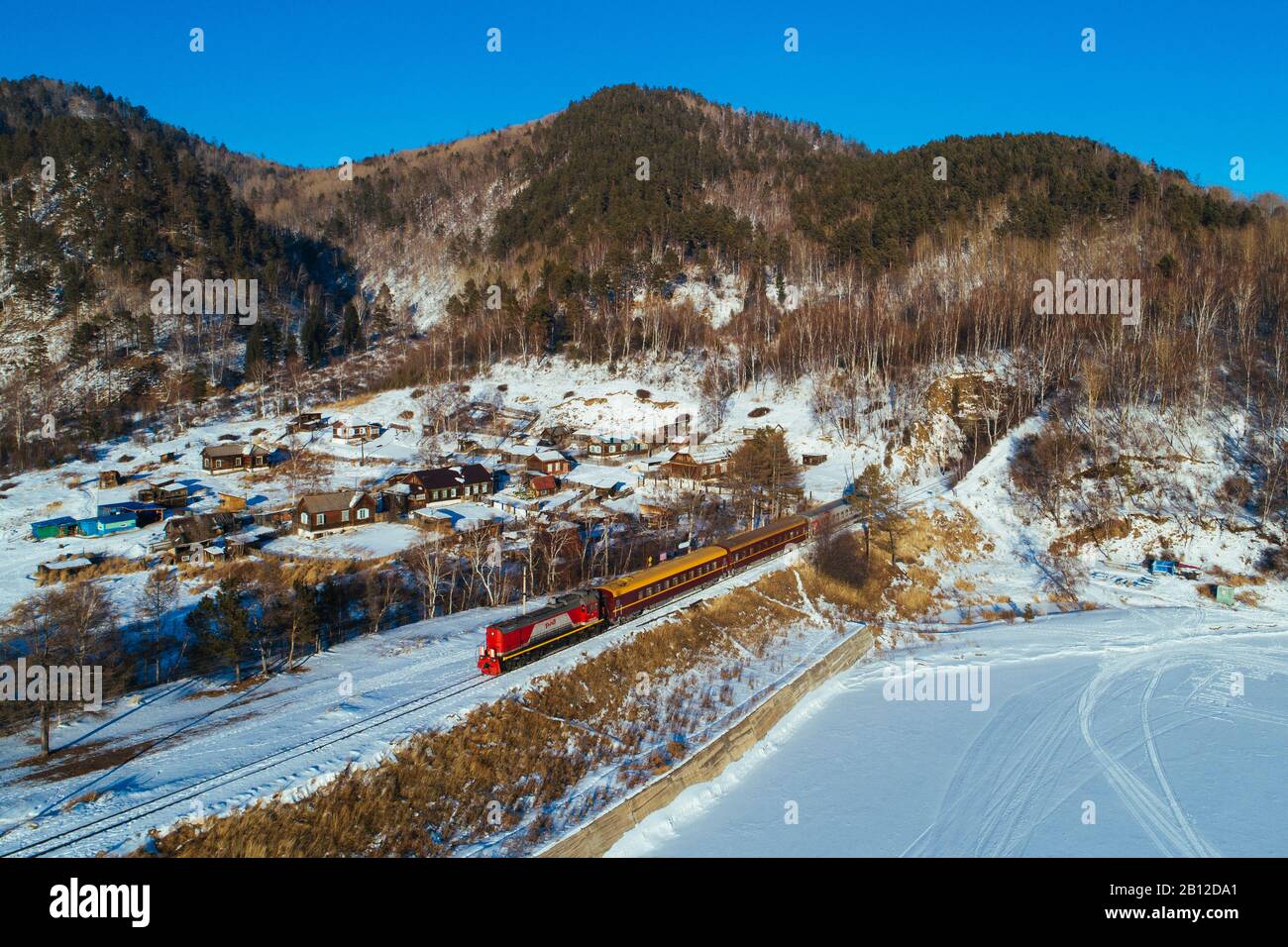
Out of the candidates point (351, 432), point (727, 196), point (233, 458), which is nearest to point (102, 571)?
point (233, 458)

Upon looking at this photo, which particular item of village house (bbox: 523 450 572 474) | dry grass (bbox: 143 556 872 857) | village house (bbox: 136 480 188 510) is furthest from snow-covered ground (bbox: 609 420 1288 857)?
village house (bbox: 136 480 188 510)

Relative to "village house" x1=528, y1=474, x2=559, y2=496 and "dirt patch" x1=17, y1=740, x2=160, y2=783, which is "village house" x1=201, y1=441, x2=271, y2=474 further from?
"dirt patch" x1=17, y1=740, x2=160, y2=783

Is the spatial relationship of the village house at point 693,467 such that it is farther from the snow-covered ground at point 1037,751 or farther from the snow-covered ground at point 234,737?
the snow-covered ground at point 234,737

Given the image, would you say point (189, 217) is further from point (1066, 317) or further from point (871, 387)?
point (1066, 317)

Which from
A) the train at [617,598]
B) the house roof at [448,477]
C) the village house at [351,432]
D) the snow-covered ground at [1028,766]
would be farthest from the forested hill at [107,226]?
the snow-covered ground at [1028,766]

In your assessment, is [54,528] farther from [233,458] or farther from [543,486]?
[543,486]
